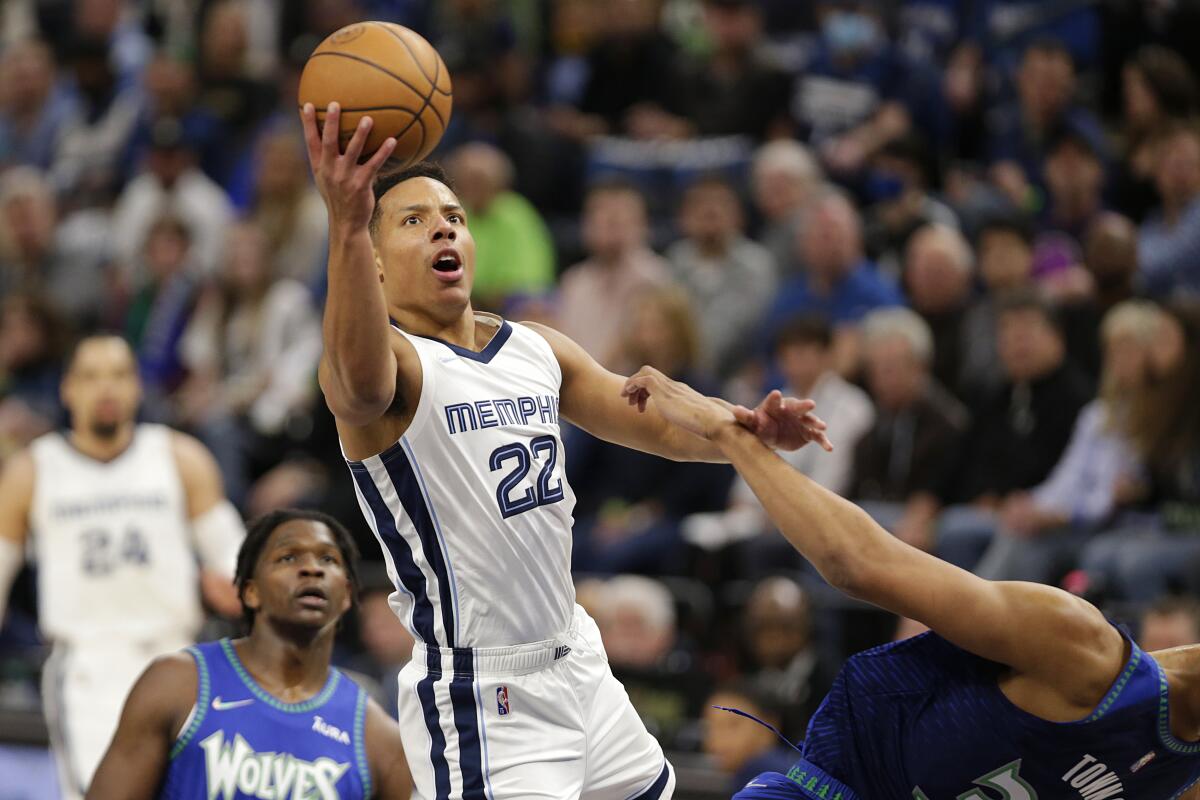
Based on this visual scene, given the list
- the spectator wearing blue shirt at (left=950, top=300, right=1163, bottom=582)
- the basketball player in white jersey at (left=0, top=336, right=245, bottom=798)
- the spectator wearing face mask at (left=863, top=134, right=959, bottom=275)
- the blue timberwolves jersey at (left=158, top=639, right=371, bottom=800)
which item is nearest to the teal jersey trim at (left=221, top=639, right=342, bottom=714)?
A: the blue timberwolves jersey at (left=158, top=639, right=371, bottom=800)

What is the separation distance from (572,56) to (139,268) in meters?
3.43

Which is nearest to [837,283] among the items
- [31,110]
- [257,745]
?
[257,745]

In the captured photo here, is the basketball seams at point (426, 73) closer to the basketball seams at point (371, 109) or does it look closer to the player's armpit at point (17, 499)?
the basketball seams at point (371, 109)

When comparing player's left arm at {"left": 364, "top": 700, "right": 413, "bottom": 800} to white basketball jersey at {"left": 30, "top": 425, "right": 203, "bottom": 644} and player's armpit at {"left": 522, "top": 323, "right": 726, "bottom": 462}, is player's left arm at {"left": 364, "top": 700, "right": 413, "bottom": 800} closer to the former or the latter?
player's armpit at {"left": 522, "top": 323, "right": 726, "bottom": 462}

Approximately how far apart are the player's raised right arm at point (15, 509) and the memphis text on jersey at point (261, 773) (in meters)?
2.28

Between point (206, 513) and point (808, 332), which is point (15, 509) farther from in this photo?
point (808, 332)

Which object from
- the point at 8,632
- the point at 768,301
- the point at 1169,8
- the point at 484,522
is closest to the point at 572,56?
the point at 768,301

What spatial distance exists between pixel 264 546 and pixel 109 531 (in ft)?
6.79

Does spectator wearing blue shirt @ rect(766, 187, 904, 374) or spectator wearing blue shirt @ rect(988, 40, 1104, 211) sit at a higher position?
spectator wearing blue shirt @ rect(988, 40, 1104, 211)

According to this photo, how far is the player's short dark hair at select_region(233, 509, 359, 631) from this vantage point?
17.1ft

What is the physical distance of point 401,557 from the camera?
4.23 metres

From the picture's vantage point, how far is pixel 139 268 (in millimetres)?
11688

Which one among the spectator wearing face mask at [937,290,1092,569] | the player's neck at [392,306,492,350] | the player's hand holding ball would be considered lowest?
the spectator wearing face mask at [937,290,1092,569]

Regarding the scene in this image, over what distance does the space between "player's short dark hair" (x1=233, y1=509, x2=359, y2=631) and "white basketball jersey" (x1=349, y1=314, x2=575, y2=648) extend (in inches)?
36.5
